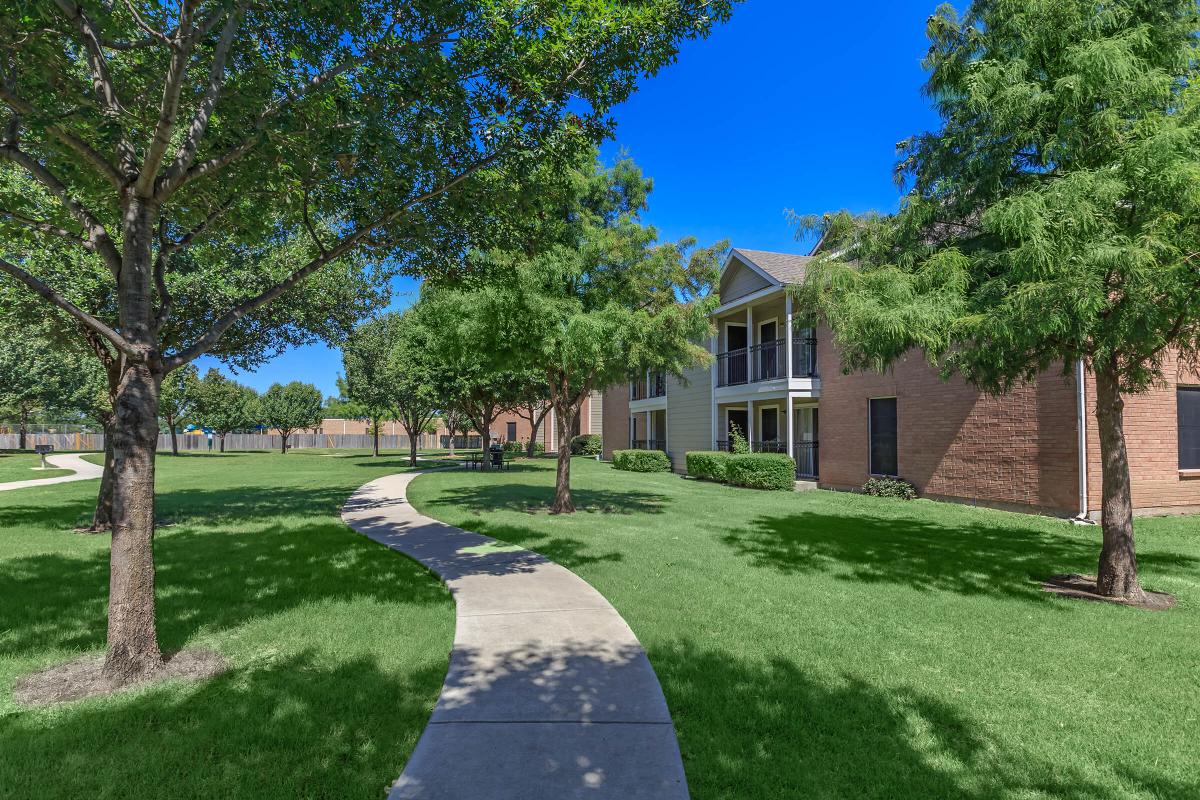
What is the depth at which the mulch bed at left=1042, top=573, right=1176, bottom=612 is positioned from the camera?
613 centimetres

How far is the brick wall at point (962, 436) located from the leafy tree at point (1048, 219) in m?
4.78

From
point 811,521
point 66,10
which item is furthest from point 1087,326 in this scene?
point 66,10

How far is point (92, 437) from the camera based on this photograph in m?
60.0

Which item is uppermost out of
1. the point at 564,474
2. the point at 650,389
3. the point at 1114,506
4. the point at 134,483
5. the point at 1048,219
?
the point at 1048,219

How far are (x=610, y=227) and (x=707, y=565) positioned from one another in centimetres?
725

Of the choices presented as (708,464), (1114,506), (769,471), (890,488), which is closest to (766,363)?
(708,464)

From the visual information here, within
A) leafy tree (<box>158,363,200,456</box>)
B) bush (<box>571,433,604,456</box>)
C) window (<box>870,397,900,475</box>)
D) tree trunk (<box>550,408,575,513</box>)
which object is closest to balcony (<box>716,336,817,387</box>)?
window (<box>870,397,900,475</box>)

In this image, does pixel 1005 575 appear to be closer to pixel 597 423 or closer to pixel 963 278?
pixel 963 278

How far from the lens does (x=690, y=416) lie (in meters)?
24.3

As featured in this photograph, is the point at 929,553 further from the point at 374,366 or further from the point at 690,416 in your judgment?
the point at 374,366

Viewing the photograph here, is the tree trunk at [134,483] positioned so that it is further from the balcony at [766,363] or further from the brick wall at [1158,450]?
the balcony at [766,363]

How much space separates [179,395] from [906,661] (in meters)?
55.7

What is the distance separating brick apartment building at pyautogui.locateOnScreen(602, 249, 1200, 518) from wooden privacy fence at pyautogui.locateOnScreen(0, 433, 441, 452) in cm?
4043

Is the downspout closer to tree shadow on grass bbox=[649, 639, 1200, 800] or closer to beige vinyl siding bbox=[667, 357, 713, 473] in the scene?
tree shadow on grass bbox=[649, 639, 1200, 800]
